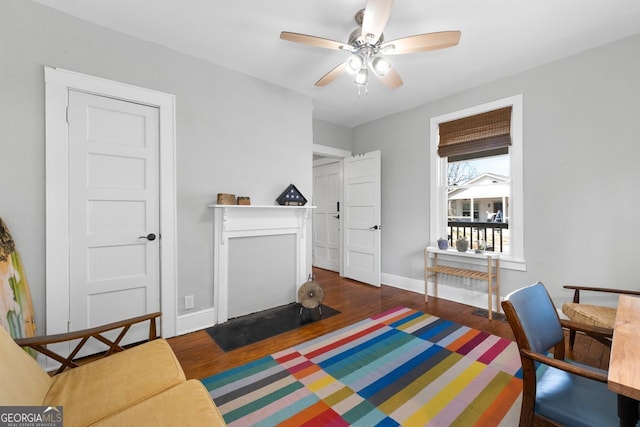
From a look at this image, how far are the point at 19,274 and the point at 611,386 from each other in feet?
10.5

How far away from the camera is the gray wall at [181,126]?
6.32 feet

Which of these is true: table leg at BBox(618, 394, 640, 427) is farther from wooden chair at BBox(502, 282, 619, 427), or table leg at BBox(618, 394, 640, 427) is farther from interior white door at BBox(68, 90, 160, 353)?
interior white door at BBox(68, 90, 160, 353)

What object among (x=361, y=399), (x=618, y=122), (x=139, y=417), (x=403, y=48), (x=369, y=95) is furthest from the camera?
(x=369, y=95)

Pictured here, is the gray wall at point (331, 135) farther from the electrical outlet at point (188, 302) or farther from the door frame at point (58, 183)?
the electrical outlet at point (188, 302)

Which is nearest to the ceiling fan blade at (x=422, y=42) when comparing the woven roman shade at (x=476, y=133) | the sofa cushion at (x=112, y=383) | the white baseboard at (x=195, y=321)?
the woven roman shade at (x=476, y=133)

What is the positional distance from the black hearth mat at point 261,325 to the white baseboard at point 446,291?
4.62 ft

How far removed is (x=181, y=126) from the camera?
8.59 feet

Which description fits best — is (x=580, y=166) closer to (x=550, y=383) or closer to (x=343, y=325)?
(x=550, y=383)

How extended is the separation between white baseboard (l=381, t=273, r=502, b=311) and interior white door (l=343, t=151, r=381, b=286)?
27 cm

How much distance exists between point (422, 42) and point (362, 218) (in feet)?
9.08

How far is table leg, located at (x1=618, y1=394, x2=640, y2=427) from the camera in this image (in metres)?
0.89

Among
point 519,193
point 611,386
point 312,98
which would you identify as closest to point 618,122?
point 519,193

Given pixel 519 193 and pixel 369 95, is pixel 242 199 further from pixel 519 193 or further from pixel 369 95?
pixel 519 193

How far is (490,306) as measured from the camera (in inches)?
116
